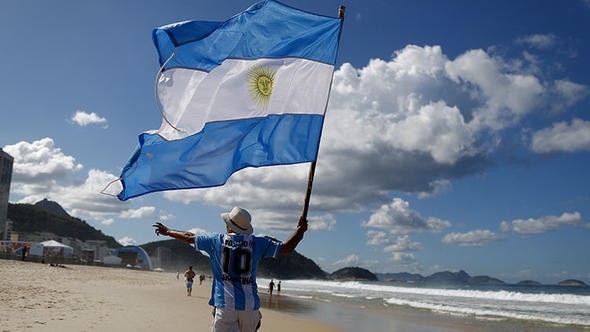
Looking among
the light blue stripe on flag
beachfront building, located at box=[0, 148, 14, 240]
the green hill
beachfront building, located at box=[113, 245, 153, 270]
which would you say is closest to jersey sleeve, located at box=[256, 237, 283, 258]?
the light blue stripe on flag

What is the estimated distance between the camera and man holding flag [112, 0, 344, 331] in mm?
5398

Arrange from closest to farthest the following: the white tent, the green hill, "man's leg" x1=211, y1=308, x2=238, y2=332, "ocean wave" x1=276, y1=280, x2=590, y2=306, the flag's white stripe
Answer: "man's leg" x1=211, y1=308, x2=238, y2=332
the flag's white stripe
"ocean wave" x1=276, y1=280, x2=590, y2=306
the white tent
the green hill

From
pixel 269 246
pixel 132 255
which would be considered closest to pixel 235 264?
pixel 269 246

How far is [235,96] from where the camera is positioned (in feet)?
18.7

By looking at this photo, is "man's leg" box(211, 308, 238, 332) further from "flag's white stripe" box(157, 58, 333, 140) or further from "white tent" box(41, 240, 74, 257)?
"white tent" box(41, 240, 74, 257)

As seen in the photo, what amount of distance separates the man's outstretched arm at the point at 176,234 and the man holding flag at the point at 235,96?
2.43 ft

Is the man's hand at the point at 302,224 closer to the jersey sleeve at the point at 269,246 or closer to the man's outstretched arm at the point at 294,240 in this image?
the man's outstretched arm at the point at 294,240

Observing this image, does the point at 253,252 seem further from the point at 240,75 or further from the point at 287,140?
the point at 240,75

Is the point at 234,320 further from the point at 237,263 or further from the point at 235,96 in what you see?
the point at 235,96

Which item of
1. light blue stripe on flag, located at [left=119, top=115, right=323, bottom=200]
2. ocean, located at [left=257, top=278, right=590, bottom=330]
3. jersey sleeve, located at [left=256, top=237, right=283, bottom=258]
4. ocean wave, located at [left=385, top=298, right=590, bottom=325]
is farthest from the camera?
ocean, located at [left=257, top=278, right=590, bottom=330]

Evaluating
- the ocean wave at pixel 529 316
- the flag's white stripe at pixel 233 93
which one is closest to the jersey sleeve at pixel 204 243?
the flag's white stripe at pixel 233 93

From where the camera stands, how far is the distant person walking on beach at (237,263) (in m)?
4.07

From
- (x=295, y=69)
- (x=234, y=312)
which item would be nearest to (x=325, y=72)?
(x=295, y=69)

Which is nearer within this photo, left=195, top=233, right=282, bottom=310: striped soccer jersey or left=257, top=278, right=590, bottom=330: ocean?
left=195, top=233, right=282, bottom=310: striped soccer jersey
